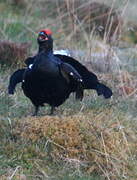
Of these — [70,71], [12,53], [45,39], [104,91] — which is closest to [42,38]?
[45,39]

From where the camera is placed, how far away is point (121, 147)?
248 inches

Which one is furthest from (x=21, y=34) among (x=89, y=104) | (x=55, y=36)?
(x=89, y=104)

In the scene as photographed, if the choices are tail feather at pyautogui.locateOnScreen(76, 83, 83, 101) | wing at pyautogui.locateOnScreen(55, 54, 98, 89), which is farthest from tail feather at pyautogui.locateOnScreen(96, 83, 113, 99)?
tail feather at pyautogui.locateOnScreen(76, 83, 83, 101)

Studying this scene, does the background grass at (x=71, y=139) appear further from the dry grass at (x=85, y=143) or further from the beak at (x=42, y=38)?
the beak at (x=42, y=38)

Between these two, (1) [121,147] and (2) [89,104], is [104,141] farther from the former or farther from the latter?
(2) [89,104]

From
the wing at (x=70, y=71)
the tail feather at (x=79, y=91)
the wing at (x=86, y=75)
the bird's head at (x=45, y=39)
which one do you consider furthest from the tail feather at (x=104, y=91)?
the bird's head at (x=45, y=39)

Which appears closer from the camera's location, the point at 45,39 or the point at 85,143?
the point at 85,143

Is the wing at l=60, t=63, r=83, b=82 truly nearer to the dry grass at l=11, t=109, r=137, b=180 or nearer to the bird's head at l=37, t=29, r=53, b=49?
the bird's head at l=37, t=29, r=53, b=49

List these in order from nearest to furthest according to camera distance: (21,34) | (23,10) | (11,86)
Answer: (11,86)
(21,34)
(23,10)

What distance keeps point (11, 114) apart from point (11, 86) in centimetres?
32

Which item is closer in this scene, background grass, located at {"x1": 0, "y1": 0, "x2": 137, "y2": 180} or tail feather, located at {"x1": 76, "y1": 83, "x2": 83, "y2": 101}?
background grass, located at {"x1": 0, "y1": 0, "x2": 137, "y2": 180}

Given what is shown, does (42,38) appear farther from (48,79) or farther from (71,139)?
(71,139)

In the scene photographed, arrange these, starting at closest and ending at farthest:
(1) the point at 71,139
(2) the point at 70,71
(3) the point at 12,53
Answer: (1) the point at 71,139, (2) the point at 70,71, (3) the point at 12,53

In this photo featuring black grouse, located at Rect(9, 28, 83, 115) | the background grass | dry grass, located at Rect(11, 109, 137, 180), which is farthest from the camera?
black grouse, located at Rect(9, 28, 83, 115)
